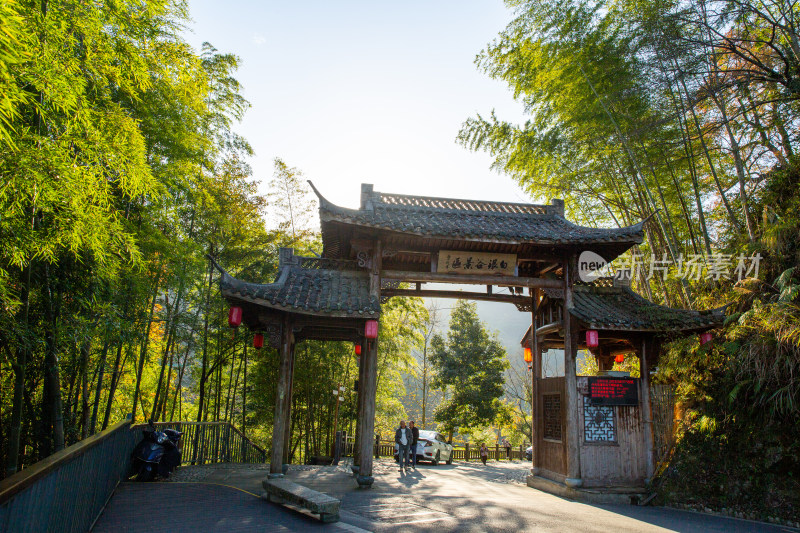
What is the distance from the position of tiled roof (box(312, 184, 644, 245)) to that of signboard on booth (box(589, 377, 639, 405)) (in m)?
2.26

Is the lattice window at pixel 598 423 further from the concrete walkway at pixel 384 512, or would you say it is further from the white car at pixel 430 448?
the white car at pixel 430 448

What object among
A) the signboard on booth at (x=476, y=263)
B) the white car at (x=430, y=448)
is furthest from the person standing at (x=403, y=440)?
the signboard on booth at (x=476, y=263)

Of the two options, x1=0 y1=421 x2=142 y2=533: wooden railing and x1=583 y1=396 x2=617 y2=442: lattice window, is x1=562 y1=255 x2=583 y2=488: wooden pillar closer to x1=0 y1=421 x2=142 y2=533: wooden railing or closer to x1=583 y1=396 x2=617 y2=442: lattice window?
x1=583 y1=396 x2=617 y2=442: lattice window

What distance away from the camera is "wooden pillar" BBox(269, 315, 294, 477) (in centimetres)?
679

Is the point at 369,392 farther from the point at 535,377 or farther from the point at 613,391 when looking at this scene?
the point at 613,391

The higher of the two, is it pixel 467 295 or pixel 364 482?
pixel 467 295

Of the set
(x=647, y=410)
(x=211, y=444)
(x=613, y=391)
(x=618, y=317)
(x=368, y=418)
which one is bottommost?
(x=211, y=444)

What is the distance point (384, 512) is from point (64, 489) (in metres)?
3.31

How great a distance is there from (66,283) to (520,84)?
872 cm

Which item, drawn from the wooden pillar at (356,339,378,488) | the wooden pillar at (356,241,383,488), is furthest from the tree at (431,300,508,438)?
the wooden pillar at (356,339,378,488)

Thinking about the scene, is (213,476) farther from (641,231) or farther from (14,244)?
(641,231)

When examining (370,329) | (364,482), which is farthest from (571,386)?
(364,482)

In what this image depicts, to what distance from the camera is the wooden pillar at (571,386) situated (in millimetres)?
7277

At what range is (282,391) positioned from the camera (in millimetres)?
7066
